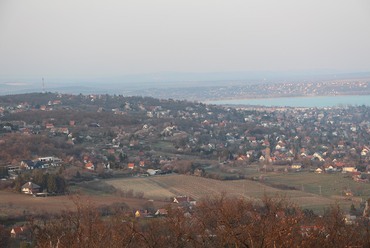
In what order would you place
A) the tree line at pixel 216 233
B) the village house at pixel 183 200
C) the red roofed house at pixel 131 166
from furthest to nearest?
the red roofed house at pixel 131 166 → the village house at pixel 183 200 → the tree line at pixel 216 233

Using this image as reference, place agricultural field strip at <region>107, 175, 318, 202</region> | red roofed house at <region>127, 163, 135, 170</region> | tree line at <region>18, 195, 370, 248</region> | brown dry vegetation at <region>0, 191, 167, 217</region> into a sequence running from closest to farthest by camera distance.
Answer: tree line at <region>18, 195, 370, 248</region>, brown dry vegetation at <region>0, 191, 167, 217</region>, agricultural field strip at <region>107, 175, 318, 202</region>, red roofed house at <region>127, 163, 135, 170</region>

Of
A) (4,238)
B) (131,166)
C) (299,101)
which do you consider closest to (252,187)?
(131,166)

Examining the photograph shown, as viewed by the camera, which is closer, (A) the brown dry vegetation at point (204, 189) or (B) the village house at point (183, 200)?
(B) the village house at point (183, 200)

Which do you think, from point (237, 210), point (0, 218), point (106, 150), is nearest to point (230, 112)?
point (106, 150)

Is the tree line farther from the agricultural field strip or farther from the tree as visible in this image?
the agricultural field strip

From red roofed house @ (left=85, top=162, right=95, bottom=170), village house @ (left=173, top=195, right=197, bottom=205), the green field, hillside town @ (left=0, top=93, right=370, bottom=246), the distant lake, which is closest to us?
village house @ (left=173, top=195, right=197, bottom=205)

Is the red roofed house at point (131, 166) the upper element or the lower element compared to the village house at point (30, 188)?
lower

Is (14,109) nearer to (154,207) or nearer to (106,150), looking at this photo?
(106,150)

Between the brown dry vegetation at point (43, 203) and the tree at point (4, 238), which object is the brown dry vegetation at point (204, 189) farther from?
the tree at point (4, 238)

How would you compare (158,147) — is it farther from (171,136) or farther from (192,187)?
(192,187)

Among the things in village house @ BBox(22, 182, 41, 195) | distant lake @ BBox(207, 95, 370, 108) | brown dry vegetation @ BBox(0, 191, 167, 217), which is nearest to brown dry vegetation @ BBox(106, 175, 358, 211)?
brown dry vegetation @ BBox(0, 191, 167, 217)

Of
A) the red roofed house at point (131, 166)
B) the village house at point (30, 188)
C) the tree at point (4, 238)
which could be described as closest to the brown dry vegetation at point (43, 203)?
the village house at point (30, 188)
